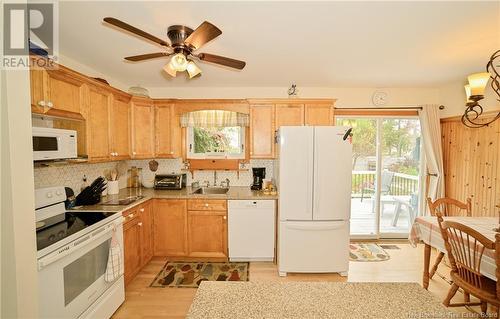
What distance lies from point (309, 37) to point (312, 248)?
2.34 m

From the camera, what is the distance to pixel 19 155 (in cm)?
83

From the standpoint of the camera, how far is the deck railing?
390 cm

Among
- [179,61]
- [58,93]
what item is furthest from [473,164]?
[58,93]

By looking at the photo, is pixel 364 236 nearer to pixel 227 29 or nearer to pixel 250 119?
pixel 250 119

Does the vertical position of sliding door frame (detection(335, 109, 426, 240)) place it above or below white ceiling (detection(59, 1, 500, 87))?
below

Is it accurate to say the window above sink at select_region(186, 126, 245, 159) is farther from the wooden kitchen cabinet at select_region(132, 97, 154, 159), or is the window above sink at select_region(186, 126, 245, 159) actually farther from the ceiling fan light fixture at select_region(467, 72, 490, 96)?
the ceiling fan light fixture at select_region(467, 72, 490, 96)

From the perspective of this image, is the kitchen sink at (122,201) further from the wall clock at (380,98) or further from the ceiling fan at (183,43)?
the wall clock at (380,98)

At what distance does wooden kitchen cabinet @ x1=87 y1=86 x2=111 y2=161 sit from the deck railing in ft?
12.4

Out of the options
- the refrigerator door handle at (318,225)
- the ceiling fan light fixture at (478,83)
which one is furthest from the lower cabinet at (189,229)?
the ceiling fan light fixture at (478,83)

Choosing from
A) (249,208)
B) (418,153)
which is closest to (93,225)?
(249,208)

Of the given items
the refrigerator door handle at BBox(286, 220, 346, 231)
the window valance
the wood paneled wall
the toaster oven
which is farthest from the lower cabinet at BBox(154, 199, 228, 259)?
the wood paneled wall

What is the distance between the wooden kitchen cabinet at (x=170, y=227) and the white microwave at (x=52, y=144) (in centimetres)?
138

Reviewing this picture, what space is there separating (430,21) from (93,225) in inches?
125

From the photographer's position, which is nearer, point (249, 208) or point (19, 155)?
point (19, 155)
